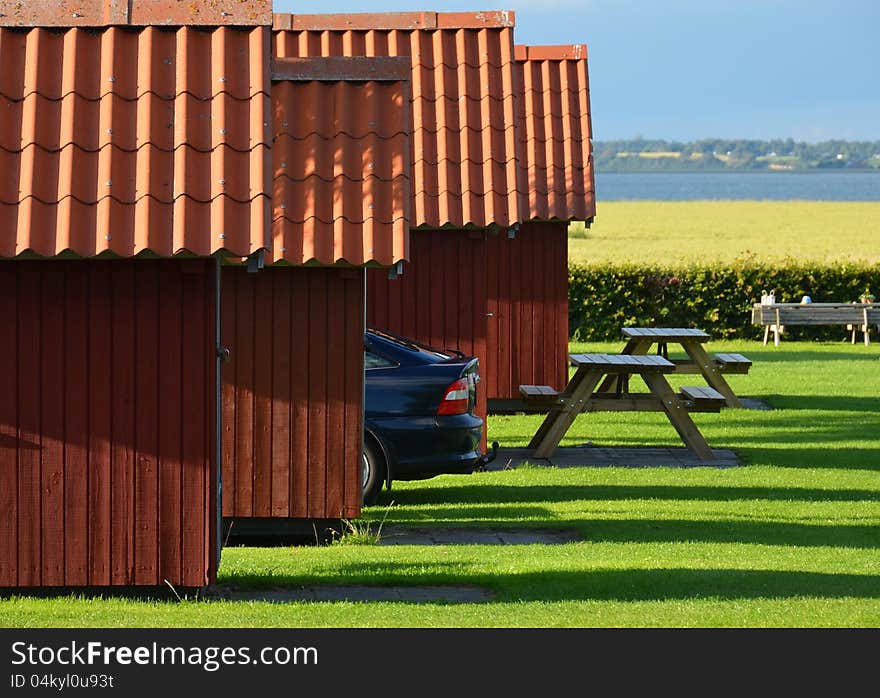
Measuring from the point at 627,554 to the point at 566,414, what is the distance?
625 centimetres

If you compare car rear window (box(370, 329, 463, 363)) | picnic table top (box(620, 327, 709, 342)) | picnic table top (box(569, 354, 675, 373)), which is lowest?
picnic table top (box(620, 327, 709, 342))

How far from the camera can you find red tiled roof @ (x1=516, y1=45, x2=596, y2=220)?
22.2 meters

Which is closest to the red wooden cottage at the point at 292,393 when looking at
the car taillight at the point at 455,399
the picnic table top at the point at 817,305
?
the car taillight at the point at 455,399

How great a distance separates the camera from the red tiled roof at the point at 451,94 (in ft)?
60.2

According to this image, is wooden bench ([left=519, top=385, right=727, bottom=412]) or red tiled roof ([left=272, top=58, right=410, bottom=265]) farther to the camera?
wooden bench ([left=519, top=385, right=727, bottom=412])

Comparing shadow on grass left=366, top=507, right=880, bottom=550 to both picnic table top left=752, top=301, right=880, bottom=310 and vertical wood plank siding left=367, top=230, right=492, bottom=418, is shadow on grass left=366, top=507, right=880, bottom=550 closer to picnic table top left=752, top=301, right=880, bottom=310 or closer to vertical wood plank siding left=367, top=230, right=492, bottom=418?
vertical wood plank siding left=367, top=230, right=492, bottom=418

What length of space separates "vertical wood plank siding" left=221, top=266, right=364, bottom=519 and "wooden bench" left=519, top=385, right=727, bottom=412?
5.67 meters

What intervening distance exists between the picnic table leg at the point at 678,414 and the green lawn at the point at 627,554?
1.94 ft

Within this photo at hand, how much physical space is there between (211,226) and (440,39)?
1099 centimetres

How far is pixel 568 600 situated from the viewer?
10031 millimetres

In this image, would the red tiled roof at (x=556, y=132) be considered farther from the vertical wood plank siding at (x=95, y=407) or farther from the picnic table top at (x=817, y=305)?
the vertical wood plank siding at (x=95, y=407)

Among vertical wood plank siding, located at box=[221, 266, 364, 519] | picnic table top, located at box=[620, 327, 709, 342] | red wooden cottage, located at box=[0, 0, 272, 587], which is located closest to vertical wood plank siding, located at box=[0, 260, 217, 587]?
red wooden cottage, located at box=[0, 0, 272, 587]
